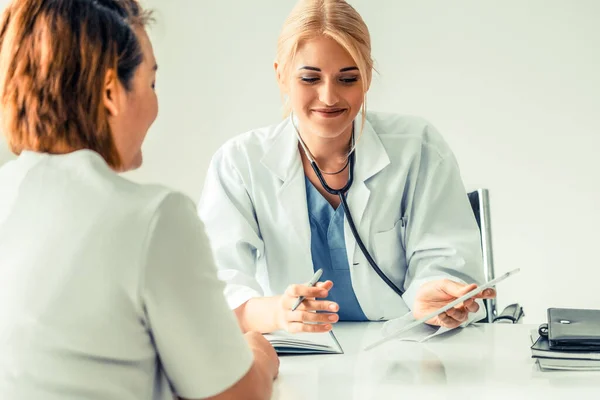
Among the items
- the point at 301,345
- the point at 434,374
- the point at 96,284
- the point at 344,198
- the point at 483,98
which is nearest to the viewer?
the point at 96,284

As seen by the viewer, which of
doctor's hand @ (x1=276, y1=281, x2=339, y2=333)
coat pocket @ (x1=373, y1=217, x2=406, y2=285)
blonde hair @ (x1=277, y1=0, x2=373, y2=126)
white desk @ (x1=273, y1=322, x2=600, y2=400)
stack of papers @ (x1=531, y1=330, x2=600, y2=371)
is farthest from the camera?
coat pocket @ (x1=373, y1=217, x2=406, y2=285)

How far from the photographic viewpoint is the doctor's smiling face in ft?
5.92

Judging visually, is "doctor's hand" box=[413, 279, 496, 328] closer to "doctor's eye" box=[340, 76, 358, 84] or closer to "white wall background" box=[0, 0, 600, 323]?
"doctor's eye" box=[340, 76, 358, 84]

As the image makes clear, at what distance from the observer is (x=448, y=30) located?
3.71 metres

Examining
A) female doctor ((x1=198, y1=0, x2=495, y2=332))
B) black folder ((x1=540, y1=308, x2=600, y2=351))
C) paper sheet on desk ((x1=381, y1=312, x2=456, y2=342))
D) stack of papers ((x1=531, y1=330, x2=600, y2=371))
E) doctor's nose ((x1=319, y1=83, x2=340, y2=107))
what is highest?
doctor's nose ((x1=319, y1=83, x2=340, y2=107))

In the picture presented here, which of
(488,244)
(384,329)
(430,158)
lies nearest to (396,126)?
(430,158)

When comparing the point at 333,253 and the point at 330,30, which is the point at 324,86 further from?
the point at 333,253

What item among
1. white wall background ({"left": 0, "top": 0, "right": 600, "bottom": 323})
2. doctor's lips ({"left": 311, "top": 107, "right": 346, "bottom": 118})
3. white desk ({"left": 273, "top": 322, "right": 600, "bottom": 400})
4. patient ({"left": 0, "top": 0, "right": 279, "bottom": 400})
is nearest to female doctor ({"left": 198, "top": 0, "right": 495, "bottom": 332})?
doctor's lips ({"left": 311, "top": 107, "right": 346, "bottom": 118})

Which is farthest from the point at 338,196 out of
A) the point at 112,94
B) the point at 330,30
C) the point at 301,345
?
the point at 112,94

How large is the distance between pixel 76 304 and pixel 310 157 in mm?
1157

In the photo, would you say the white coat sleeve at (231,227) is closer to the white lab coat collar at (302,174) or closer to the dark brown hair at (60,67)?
the white lab coat collar at (302,174)

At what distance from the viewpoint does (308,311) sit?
151cm

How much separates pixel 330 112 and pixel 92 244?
107 cm

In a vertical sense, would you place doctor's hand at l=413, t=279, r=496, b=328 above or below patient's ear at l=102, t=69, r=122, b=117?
below
